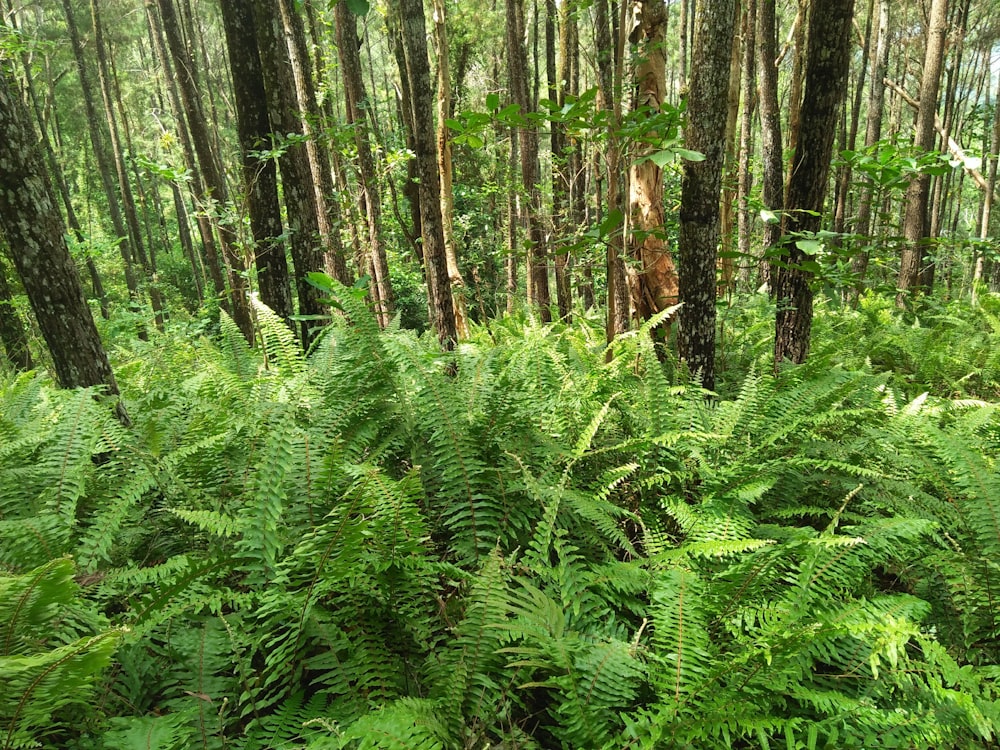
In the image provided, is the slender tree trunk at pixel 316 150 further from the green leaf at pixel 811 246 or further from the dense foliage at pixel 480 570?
the green leaf at pixel 811 246

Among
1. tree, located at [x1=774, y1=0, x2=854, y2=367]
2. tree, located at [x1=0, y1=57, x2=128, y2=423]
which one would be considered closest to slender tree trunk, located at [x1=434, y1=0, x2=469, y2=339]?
tree, located at [x1=774, y1=0, x2=854, y2=367]

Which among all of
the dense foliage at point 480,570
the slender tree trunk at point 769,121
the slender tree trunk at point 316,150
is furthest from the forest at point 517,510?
the slender tree trunk at point 769,121

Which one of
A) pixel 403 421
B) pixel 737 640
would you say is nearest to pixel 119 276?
pixel 403 421

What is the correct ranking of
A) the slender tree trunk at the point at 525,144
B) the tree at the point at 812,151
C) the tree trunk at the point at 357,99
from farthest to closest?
the tree trunk at the point at 357,99 < the slender tree trunk at the point at 525,144 < the tree at the point at 812,151

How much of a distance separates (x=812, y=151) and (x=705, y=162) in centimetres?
101

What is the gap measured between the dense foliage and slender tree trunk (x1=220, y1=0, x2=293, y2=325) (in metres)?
2.29

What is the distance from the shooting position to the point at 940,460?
2.79 metres

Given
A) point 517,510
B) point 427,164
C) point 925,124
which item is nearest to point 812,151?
point 427,164

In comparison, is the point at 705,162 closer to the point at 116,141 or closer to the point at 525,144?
the point at 525,144

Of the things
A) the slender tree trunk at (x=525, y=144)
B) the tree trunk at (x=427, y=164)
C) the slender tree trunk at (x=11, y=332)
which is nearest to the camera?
the tree trunk at (x=427, y=164)

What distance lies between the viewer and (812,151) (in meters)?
3.85

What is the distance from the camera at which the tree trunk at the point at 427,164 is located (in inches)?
188

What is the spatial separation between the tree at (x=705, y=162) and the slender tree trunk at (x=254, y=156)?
11.3 feet

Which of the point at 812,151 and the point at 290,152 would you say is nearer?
the point at 812,151
